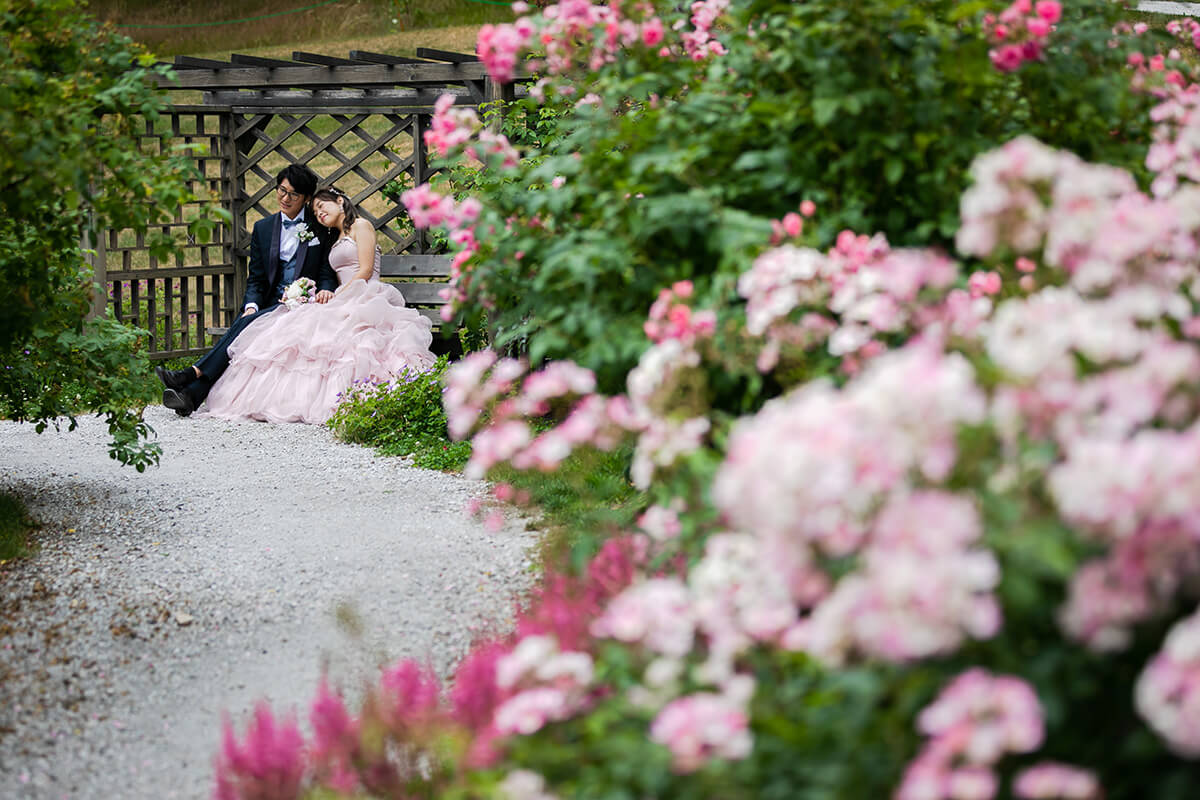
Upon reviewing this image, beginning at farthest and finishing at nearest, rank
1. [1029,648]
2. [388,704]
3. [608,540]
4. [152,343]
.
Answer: [152,343]
[608,540]
[388,704]
[1029,648]

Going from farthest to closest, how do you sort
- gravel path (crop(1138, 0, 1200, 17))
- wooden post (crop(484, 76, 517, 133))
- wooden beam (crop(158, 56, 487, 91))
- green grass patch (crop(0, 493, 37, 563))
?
wooden beam (crop(158, 56, 487, 91))
gravel path (crop(1138, 0, 1200, 17))
wooden post (crop(484, 76, 517, 133))
green grass patch (crop(0, 493, 37, 563))

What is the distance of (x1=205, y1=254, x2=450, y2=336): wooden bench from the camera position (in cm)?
848

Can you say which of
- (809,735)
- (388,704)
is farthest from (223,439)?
(809,735)

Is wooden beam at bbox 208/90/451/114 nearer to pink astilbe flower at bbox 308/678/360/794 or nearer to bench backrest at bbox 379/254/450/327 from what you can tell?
bench backrest at bbox 379/254/450/327

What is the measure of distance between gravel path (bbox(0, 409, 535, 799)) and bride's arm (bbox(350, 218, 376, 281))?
2189 mm

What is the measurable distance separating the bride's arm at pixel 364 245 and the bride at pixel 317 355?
66mm

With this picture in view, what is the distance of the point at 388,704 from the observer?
2238 mm

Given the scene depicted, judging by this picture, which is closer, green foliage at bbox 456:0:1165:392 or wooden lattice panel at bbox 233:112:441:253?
green foliage at bbox 456:0:1165:392

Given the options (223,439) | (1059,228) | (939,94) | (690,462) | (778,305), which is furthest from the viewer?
(223,439)

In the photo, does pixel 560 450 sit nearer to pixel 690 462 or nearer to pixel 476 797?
pixel 690 462

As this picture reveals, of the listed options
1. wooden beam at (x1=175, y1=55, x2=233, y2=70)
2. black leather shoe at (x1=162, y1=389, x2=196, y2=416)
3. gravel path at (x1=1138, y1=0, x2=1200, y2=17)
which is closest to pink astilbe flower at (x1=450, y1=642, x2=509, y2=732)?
black leather shoe at (x1=162, y1=389, x2=196, y2=416)

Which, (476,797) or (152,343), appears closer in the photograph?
Result: (476,797)

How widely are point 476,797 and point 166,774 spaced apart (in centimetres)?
107

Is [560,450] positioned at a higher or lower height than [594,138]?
lower
